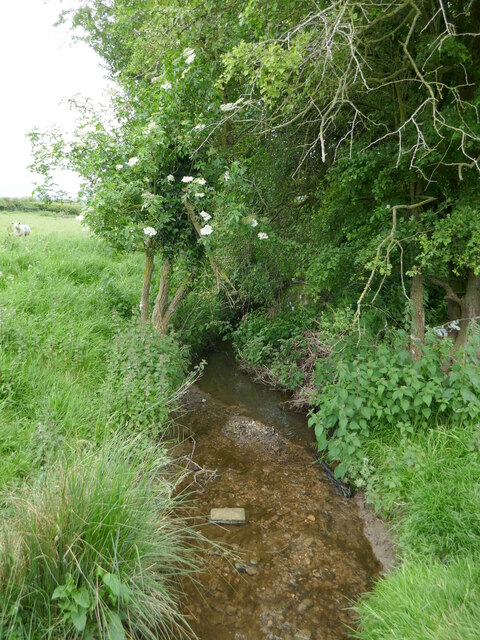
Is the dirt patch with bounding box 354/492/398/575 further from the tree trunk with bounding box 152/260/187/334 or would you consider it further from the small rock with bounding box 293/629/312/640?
the tree trunk with bounding box 152/260/187/334

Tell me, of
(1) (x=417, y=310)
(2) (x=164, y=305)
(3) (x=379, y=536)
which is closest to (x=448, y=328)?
(1) (x=417, y=310)

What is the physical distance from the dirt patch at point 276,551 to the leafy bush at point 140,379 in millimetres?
831

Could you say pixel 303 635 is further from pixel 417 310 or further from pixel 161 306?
pixel 161 306

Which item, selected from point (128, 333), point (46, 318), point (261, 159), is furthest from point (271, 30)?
point (46, 318)

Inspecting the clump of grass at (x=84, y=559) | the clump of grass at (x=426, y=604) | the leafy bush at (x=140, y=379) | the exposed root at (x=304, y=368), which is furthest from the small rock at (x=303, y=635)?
the exposed root at (x=304, y=368)

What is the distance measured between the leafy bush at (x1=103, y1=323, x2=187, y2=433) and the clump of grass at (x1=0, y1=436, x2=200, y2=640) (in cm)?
120

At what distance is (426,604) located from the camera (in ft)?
6.72

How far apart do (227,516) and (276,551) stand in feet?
1.70

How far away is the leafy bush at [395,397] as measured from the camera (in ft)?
11.1

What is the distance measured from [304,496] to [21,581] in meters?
2.58

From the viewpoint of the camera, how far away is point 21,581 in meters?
1.86

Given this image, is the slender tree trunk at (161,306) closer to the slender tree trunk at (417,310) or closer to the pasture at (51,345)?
the pasture at (51,345)

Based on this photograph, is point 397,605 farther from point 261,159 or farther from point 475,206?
point 261,159

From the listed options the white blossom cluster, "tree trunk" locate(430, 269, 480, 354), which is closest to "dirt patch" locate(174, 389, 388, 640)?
the white blossom cluster
